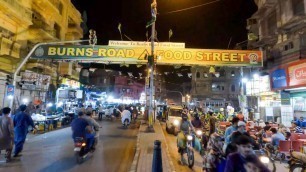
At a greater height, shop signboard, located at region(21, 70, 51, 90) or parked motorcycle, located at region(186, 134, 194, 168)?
shop signboard, located at region(21, 70, 51, 90)

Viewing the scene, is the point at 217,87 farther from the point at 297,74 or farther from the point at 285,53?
the point at 297,74

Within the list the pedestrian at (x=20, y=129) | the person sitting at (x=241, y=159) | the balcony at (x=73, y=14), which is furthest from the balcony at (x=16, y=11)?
the person sitting at (x=241, y=159)

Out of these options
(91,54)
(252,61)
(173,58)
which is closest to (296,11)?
(252,61)

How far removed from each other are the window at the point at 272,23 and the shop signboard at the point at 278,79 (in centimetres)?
956

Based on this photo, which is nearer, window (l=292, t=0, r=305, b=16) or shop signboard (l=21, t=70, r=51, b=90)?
window (l=292, t=0, r=305, b=16)

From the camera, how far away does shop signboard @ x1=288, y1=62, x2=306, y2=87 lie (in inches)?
672

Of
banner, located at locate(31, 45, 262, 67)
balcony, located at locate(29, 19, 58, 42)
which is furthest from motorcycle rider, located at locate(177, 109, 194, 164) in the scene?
balcony, located at locate(29, 19, 58, 42)

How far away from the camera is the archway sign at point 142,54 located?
878 inches

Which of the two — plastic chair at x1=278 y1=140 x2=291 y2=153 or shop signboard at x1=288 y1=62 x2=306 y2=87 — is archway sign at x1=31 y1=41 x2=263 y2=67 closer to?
shop signboard at x1=288 y1=62 x2=306 y2=87

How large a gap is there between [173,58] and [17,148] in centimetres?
1471

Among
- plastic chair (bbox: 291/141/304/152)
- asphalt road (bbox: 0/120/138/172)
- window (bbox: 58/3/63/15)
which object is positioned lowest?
asphalt road (bbox: 0/120/138/172)

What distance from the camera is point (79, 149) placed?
363 inches

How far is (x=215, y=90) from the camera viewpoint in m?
67.1

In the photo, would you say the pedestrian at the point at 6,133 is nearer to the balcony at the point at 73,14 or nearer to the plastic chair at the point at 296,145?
the plastic chair at the point at 296,145
